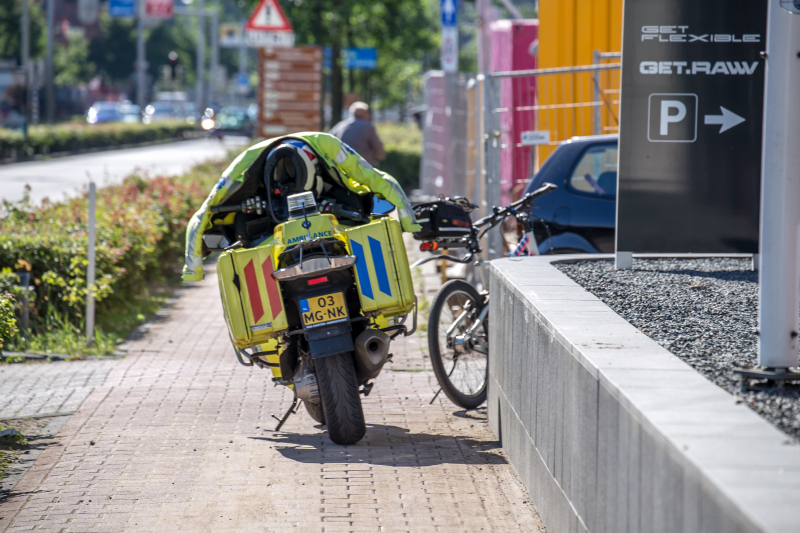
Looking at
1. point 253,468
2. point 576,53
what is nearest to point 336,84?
point 576,53

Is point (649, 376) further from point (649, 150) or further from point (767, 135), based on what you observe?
point (649, 150)

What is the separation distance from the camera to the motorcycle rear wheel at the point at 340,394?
5004 millimetres

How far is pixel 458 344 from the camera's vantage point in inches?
234

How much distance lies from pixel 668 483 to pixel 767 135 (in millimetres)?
1528

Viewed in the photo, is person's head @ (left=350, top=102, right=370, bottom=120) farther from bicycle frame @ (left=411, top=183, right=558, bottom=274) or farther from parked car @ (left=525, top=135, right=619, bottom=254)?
bicycle frame @ (left=411, top=183, right=558, bottom=274)

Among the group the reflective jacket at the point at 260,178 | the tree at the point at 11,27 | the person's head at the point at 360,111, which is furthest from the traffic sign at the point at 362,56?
the tree at the point at 11,27

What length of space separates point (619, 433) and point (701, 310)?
2015mm

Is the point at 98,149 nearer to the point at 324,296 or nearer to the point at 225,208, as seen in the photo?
the point at 225,208

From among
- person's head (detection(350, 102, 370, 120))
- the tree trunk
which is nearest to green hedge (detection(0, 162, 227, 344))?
person's head (detection(350, 102, 370, 120))

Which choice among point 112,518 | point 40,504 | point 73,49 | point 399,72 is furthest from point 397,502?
point 73,49

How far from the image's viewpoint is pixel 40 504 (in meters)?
4.43

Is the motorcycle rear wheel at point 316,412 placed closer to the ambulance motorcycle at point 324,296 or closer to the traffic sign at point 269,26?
the ambulance motorcycle at point 324,296

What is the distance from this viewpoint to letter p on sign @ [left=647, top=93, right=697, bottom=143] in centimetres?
572

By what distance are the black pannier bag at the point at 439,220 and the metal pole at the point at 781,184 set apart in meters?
2.79
